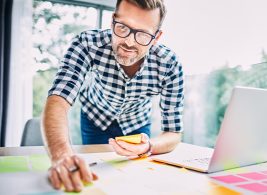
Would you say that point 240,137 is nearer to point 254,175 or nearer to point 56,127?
point 254,175

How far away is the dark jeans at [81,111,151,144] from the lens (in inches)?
66.6

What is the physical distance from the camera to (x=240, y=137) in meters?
0.95

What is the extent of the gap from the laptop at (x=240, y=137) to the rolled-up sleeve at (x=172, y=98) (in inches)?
11.6

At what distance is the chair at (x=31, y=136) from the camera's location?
187cm

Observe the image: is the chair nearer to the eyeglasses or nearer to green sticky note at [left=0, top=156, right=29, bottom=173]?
green sticky note at [left=0, top=156, right=29, bottom=173]

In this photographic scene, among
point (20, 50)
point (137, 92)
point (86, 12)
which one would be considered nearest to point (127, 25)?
point (137, 92)

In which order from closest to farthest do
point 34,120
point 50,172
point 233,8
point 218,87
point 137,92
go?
point 50,172
point 137,92
point 34,120
point 233,8
point 218,87

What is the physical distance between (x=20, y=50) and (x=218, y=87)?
223 cm

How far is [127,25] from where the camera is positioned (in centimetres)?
120

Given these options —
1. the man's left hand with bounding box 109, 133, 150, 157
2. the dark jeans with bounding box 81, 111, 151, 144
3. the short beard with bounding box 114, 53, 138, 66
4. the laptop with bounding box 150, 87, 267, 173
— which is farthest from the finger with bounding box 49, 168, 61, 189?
the dark jeans with bounding box 81, 111, 151, 144

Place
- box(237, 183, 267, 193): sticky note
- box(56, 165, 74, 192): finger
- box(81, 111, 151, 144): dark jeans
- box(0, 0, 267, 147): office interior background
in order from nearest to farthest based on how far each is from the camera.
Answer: box(56, 165, 74, 192): finger → box(237, 183, 267, 193): sticky note → box(81, 111, 151, 144): dark jeans → box(0, 0, 267, 147): office interior background

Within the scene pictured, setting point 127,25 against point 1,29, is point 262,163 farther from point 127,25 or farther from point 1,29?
point 1,29

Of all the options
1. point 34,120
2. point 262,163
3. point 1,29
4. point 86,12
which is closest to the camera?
point 262,163

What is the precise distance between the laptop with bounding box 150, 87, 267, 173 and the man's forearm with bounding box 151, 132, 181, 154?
0.21 feet
